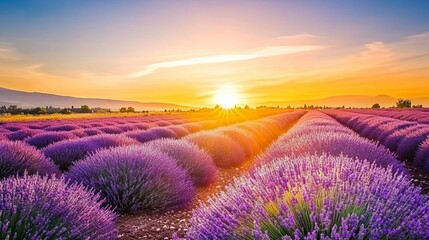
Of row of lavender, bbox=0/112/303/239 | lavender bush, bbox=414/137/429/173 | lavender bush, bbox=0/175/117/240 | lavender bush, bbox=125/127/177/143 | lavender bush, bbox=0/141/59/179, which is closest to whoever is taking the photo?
lavender bush, bbox=0/175/117/240

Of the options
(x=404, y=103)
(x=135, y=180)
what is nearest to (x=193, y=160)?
(x=135, y=180)

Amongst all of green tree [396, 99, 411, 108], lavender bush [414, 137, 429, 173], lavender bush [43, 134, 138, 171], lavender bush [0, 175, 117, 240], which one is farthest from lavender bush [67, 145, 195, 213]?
green tree [396, 99, 411, 108]

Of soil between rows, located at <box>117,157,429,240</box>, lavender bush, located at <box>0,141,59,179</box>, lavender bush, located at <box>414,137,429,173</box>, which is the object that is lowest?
soil between rows, located at <box>117,157,429,240</box>

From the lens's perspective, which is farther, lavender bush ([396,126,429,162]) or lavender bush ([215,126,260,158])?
lavender bush ([215,126,260,158])

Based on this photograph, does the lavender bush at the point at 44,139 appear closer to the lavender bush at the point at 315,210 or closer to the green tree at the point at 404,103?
the lavender bush at the point at 315,210

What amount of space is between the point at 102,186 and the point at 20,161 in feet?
6.39

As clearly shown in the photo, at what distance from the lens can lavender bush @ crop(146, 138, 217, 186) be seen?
291 inches

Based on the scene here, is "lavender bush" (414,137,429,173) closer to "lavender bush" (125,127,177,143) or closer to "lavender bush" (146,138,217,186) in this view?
"lavender bush" (146,138,217,186)

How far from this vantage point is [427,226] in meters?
1.77

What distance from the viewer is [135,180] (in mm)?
5359

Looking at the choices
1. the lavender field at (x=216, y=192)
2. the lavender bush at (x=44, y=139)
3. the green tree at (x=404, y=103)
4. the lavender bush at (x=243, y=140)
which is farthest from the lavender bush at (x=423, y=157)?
the green tree at (x=404, y=103)

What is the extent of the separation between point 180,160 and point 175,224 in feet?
8.15

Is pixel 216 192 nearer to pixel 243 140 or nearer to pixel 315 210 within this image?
pixel 315 210

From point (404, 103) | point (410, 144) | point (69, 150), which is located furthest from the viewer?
point (404, 103)
